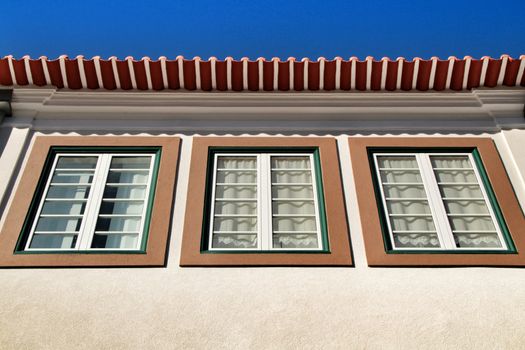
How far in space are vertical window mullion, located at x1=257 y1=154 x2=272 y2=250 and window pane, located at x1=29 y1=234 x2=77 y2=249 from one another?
1.76 meters

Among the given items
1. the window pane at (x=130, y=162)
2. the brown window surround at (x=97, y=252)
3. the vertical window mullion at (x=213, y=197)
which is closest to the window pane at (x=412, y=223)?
the vertical window mullion at (x=213, y=197)

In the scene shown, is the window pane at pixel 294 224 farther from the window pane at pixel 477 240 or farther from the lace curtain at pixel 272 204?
the window pane at pixel 477 240

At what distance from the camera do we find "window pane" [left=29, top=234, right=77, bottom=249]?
427 centimetres

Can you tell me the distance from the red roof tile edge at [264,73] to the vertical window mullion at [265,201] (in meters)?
0.99

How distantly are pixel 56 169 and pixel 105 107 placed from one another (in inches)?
38.4

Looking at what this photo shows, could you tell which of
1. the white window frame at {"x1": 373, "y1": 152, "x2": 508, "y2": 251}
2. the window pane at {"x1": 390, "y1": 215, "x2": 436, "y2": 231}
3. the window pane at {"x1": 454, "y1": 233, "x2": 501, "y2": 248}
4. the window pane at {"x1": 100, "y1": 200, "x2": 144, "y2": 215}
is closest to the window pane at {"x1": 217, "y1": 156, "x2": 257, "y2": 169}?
the window pane at {"x1": 100, "y1": 200, "x2": 144, "y2": 215}

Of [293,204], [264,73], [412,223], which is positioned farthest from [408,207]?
[264,73]

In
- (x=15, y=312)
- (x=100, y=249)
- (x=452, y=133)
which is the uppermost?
(x=452, y=133)

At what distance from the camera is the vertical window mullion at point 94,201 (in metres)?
4.27

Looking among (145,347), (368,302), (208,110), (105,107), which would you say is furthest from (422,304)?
(105,107)

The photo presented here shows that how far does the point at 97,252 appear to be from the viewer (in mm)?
4125

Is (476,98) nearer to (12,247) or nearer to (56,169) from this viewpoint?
(56,169)

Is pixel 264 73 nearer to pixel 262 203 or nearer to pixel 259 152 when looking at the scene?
pixel 259 152

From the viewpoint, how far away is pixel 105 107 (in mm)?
5449
